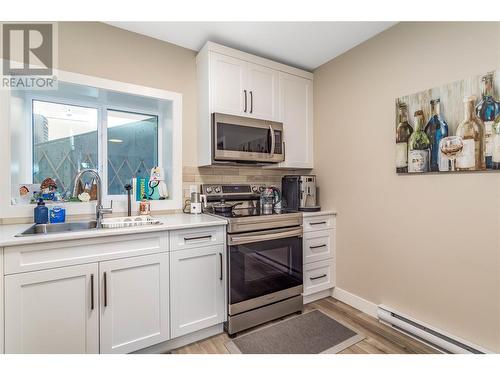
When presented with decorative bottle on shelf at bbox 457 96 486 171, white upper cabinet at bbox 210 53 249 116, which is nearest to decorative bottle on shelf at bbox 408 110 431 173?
decorative bottle on shelf at bbox 457 96 486 171

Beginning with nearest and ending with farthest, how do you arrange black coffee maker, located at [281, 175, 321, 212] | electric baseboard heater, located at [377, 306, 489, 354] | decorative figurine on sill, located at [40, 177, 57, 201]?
electric baseboard heater, located at [377, 306, 489, 354]
decorative figurine on sill, located at [40, 177, 57, 201]
black coffee maker, located at [281, 175, 321, 212]

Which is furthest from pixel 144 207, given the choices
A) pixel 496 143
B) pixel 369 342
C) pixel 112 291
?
pixel 496 143

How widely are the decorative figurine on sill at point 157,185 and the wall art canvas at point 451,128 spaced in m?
1.98

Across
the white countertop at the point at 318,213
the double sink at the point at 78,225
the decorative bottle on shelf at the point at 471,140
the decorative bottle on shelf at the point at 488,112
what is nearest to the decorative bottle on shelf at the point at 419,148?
the decorative bottle on shelf at the point at 471,140

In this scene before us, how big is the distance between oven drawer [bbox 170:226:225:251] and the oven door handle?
0.10 m

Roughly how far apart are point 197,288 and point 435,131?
200 centimetres

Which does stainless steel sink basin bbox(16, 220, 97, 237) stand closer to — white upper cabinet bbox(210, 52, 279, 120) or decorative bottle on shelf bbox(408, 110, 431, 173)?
white upper cabinet bbox(210, 52, 279, 120)

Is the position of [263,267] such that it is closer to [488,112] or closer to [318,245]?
[318,245]

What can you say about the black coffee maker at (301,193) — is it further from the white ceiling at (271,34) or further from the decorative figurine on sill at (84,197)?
the decorative figurine on sill at (84,197)

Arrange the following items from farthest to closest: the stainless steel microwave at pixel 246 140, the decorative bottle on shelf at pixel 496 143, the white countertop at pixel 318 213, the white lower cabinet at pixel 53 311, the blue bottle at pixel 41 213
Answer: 1. the white countertop at pixel 318 213
2. the stainless steel microwave at pixel 246 140
3. the blue bottle at pixel 41 213
4. the decorative bottle on shelf at pixel 496 143
5. the white lower cabinet at pixel 53 311

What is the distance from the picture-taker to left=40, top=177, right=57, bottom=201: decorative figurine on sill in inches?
69.8

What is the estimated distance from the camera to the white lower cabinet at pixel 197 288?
1665 millimetres

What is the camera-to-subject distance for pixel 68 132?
207cm
